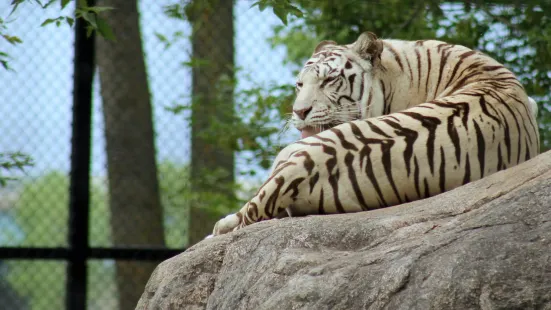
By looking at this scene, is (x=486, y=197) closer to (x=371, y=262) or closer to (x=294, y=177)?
(x=371, y=262)

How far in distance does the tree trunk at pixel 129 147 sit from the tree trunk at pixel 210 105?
362 mm

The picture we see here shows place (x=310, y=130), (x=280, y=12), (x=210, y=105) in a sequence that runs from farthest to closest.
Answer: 1. (x=210, y=105)
2. (x=310, y=130)
3. (x=280, y=12)

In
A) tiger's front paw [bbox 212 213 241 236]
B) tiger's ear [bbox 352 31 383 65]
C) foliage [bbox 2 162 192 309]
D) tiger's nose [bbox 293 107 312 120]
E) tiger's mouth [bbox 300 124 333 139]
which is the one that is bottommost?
foliage [bbox 2 162 192 309]

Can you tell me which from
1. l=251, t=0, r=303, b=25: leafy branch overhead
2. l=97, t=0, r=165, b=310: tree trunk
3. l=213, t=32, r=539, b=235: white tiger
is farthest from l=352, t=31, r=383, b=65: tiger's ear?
→ l=97, t=0, r=165, b=310: tree trunk

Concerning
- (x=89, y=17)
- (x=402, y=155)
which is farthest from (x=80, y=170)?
(x=402, y=155)

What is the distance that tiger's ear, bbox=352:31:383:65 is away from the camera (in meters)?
3.88

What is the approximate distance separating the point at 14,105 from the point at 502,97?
3.74m

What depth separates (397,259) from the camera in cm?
248

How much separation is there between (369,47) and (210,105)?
278cm

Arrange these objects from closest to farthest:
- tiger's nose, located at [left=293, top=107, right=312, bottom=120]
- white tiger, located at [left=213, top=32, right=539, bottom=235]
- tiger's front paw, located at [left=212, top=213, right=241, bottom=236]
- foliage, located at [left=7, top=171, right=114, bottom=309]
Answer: white tiger, located at [left=213, top=32, right=539, bottom=235] → tiger's front paw, located at [left=212, top=213, right=241, bottom=236] → tiger's nose, located at [left=293, top=107, right=312, bottom=120] → foliage, located at [left=7, top=171, right=114, bottom=309]

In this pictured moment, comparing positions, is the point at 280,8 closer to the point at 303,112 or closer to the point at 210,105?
the point at 303,112

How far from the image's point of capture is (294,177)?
326 centimetres

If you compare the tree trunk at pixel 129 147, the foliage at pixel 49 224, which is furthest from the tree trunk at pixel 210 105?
the foliage at pixel 49 224

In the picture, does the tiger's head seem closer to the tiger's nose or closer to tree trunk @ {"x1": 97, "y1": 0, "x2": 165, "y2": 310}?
the tiger's nose
